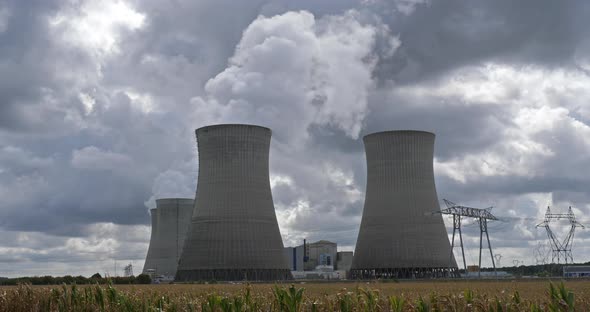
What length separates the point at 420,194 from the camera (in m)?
54.0

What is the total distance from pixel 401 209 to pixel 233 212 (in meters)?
13.3

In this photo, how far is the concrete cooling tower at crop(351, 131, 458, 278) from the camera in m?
53.6

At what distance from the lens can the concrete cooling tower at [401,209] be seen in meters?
53.6

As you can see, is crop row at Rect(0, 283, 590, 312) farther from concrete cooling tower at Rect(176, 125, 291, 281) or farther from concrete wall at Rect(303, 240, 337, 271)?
concrete wall at Rect(303, 240, 337, 271)

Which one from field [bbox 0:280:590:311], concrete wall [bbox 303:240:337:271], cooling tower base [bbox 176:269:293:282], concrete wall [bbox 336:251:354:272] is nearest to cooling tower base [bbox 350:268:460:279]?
cooling tower base [bbox 176:269:293:282]

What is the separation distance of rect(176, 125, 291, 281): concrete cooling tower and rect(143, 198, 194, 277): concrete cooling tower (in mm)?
21253

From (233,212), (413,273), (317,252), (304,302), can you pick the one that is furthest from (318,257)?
(304,302)

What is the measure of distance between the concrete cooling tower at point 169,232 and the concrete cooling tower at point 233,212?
69.7ft

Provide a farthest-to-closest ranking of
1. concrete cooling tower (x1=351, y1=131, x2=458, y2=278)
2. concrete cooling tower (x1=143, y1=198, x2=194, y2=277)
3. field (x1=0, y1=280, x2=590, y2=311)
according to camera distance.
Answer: concrete cooling tower (x1=143, y1=198, x2=194, y2=277), concrete cooling tower (x1=351, y1=131, x2=458, y2=278), field (x1=0, y1=280, x2=590, y2=311)

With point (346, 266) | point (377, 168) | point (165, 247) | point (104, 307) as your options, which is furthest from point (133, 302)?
point (346, 266)

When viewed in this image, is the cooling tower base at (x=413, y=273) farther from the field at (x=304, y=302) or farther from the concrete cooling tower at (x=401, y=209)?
the field at (x=304, y=302)

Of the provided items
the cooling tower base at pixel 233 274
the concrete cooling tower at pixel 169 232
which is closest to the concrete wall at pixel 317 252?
the concrete cooling tower at pixel 169 232

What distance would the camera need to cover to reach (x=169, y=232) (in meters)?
78.0

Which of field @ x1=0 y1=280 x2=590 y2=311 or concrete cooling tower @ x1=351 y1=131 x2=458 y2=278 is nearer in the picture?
field @ x1=0 y1=280 x2=590 y2=311
